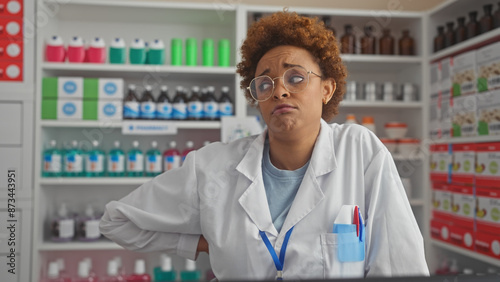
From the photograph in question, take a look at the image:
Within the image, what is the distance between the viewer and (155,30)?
285 cm

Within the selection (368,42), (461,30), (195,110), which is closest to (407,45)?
(368,42)

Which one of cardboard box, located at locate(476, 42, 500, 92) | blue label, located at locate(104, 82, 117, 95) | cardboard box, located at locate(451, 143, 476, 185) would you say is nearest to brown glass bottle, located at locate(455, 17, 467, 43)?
cardboard box, located at locate(476, 42, 500, 92)

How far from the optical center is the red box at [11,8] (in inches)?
94.8

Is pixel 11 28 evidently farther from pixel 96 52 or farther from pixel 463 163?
pixel 463 163

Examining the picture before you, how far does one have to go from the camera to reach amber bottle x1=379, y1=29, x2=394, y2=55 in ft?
9.27

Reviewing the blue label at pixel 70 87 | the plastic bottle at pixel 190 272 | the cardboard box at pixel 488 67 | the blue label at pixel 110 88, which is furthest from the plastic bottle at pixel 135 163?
the cardboard box at pixel 488 67

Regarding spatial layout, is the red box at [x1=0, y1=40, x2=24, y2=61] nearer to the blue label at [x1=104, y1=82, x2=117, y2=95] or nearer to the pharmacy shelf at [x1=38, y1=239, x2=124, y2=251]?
the blue label at [x1=104, y1=82, x2=117, y2=95]

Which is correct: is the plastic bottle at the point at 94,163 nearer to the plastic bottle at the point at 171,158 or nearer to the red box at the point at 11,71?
the plastic bottle at the point at 171,158

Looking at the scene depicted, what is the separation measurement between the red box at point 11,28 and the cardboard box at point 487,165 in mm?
2595

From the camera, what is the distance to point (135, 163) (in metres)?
2.52

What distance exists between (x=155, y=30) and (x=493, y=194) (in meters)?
2.22

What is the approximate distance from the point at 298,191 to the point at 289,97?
0.77ft

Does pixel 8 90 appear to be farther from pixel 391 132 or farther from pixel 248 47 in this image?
pixel 391 132

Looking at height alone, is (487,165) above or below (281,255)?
above
